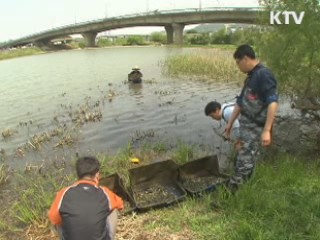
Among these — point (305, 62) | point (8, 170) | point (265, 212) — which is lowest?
point (8, 170)

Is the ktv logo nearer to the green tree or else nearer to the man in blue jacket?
the green tree

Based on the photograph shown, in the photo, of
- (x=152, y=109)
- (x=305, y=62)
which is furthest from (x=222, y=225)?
(x=152, y=109)

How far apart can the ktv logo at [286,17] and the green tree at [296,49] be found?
0.22ft

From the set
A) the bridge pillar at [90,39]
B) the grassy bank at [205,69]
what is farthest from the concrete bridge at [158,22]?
the grassy bank at [205,69]

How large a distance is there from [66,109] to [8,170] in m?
6.91

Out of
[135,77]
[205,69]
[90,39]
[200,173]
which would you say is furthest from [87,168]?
[90,39]

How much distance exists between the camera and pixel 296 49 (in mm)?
8555

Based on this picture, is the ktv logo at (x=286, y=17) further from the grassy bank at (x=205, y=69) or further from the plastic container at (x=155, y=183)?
the grassy bank at (x=205, y=69)

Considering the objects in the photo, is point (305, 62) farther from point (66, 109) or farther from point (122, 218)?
point (66, 109)

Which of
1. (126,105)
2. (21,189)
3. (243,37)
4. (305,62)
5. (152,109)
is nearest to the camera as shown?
(21,189)

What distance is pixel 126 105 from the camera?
16.0 m

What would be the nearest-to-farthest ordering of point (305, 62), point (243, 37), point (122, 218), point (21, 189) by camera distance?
point (122, 218) < point (21, 189) < point (305, 62) < point (243, 37)

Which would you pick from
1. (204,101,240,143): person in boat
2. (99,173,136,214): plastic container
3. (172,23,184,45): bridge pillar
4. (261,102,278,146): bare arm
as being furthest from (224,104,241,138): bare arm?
(172,23,184,45): bridge pillar

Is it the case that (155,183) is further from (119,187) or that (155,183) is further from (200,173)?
(200,173)
